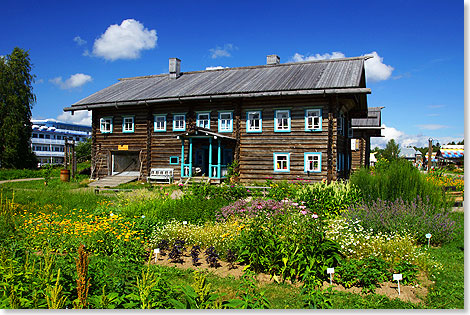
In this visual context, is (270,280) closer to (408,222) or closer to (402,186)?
(408,222)

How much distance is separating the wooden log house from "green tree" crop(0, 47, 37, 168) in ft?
28.1

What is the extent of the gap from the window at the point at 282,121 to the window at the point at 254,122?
922 millimetres

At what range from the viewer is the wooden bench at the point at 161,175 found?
22.5m

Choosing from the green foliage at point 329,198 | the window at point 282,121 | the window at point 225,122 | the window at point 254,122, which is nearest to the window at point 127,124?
the window at point 225,122

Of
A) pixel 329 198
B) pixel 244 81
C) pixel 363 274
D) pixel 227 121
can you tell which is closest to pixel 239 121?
pixel 227 121

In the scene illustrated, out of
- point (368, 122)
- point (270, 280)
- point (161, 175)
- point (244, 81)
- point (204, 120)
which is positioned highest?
point (244, 81)

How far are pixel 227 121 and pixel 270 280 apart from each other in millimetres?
16724

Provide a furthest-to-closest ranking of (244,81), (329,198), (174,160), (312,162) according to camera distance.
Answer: (174,160) → (244,81) → (312,162) → (329,198)

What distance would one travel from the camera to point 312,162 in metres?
19.6

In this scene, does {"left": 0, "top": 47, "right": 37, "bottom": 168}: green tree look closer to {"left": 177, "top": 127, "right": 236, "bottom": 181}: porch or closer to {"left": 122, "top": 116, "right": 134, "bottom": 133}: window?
{"left": 122, "top": 116, "right": 134, "bottom": 133}: window

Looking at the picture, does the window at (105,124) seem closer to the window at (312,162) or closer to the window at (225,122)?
the window at (225,122)

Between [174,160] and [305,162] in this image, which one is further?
[174,160]

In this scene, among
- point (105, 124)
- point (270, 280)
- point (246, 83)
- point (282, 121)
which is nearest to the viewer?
point (270, 280)

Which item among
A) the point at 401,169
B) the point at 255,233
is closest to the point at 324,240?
the point at 255,233
